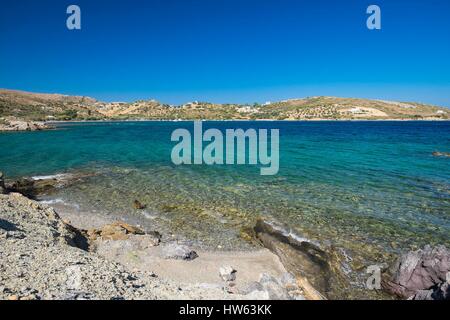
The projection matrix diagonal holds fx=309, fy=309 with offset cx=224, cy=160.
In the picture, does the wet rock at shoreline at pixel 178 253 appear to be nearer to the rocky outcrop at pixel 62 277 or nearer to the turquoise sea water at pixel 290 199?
the turquoise sea water at pixel 290 199

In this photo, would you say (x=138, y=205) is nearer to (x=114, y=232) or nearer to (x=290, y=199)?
(x=114, y=232)

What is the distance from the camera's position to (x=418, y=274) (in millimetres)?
10125

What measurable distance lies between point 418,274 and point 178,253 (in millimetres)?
8511

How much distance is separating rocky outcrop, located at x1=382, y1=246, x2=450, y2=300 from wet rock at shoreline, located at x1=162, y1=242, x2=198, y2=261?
7120mm

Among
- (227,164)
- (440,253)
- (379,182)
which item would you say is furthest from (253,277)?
(227,164)

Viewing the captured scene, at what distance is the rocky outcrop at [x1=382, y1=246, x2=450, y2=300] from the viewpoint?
9.59m

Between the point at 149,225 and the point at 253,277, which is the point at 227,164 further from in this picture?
the point at 253,277

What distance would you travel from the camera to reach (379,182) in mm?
Answer: 25953

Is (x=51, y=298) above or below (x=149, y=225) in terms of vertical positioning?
above

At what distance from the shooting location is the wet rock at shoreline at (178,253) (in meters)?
12.3

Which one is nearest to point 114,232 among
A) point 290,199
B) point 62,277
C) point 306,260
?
point 62,277
